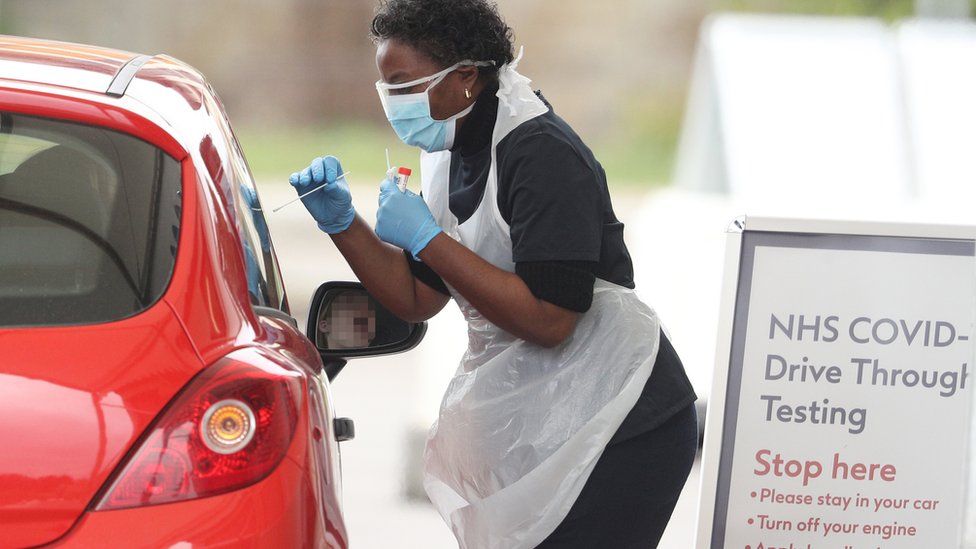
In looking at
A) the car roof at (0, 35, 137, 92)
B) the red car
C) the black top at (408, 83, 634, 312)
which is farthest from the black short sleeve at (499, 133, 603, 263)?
the car roof at (0, 35, 137, 92)

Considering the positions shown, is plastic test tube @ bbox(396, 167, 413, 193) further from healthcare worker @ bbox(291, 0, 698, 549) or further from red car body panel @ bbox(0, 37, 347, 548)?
red car body panel @ bbox(0, 37, 347, 548)

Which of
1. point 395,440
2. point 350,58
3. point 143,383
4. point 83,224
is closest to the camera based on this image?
point 143,383

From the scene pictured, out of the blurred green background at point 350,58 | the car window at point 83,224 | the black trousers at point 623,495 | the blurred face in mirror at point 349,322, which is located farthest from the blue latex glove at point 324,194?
the blurred green background at point 350,58

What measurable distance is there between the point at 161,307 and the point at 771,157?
499cm

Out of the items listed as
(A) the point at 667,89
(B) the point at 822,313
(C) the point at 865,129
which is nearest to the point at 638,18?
(A) the point at 667,89

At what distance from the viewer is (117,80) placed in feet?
6.69

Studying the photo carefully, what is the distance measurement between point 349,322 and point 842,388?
120 cm

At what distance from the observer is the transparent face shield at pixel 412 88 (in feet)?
7.98

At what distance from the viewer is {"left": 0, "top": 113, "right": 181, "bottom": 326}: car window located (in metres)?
1.73

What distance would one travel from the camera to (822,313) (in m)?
2.96

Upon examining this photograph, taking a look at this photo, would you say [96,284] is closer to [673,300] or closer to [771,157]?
[673,300]

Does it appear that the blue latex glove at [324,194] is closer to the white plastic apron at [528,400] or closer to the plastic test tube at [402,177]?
the plastic test tube at [402,177]

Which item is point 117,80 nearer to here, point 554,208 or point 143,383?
point 143,383

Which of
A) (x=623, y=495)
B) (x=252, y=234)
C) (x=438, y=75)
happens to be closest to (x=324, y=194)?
(x=252, y=234)
